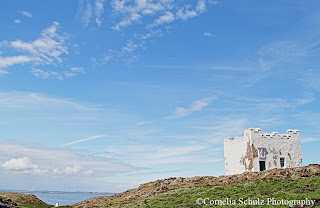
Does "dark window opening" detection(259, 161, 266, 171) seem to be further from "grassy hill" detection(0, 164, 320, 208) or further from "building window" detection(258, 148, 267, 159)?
"grassy hill" detection(0, 164, 320, 208)

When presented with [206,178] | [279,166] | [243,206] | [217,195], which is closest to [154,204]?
[217,195]

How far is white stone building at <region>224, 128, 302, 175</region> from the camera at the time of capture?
1737 inches

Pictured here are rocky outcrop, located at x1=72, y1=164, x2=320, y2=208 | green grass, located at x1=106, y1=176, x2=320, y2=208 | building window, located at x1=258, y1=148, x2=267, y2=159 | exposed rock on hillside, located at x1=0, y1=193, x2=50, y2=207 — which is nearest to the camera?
green grass, located at x1=106, y1=176, x2=320, y2=208

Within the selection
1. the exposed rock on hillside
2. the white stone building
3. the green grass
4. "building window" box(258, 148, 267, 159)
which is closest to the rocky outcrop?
the green grass

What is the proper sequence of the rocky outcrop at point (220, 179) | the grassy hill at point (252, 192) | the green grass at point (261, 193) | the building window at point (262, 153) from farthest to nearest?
the building window at point (262, 153) < the rocky outcrop at point (220, 179) < the green grass at point (261, 193) < the grassy hill at point (252, 192)

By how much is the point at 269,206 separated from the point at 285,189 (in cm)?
666

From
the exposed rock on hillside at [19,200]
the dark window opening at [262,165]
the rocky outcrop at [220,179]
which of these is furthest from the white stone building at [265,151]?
the exposed rock on hillside at [19,200]

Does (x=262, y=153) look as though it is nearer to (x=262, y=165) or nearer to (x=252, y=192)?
(x=262, y=165)

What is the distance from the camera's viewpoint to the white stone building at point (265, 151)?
44125 mm

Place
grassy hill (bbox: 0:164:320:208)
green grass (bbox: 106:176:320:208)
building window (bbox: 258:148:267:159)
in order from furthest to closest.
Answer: building window (bbox: 258:148:267:159), green grass (bbox: 106:176:320:208), grassy hill (bbox: 0:164:320:208)

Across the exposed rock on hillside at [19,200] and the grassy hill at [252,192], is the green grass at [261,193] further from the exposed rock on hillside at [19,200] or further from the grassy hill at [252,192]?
the exposed rock on hillside at [19,200]

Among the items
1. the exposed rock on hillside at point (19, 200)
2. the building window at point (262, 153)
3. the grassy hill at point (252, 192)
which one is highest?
the building window at point (262, 153)

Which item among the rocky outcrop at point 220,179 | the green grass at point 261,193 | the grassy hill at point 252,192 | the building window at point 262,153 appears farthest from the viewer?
the building window at point 262,153

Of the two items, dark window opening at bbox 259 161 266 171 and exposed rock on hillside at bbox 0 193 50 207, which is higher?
dark window opening at bbox 259 161 266 171
